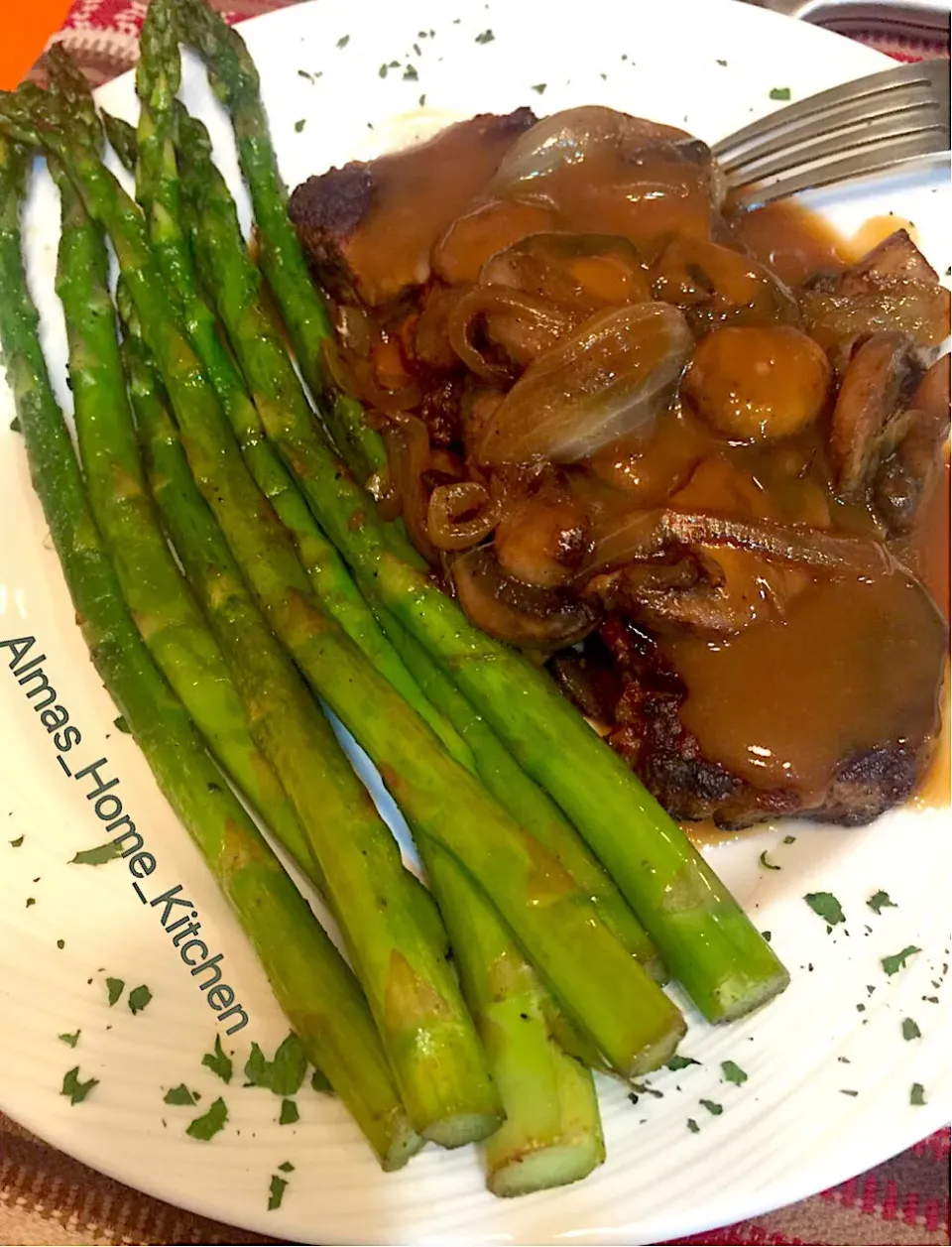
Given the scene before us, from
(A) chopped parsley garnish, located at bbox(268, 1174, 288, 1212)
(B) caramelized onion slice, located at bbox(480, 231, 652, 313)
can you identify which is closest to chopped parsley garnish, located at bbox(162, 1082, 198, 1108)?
(A) chopped parsley garnish, located at bbox(268, 1174, 288, 1212)

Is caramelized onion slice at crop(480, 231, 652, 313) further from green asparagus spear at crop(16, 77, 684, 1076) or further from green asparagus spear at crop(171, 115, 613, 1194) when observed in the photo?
green asparagus spear at crop(171, 115, 613, 1194)

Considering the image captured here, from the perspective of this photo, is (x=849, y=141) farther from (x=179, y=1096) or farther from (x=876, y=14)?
(x=179, y=1096)

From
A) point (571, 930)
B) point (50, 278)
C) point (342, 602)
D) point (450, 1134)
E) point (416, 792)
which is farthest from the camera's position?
point (50, 278)

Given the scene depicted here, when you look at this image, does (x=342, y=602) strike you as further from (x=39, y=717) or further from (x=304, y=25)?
(x=304, y=25)

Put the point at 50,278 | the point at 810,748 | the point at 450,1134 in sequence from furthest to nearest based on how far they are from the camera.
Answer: the point at 50,278 < the point at 810,748 < the point at 450,1134

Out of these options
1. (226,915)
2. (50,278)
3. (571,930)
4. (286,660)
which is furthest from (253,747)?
(50,278)

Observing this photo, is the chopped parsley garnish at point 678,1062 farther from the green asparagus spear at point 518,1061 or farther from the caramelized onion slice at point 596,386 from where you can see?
the caramelized onion slice at point 596,386

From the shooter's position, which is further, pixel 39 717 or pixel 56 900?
pixel 39 717
